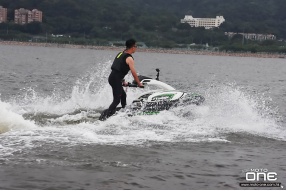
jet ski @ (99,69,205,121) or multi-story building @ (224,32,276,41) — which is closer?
jet ski @ (99,69,205,121)

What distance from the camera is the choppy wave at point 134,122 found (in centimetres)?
1028

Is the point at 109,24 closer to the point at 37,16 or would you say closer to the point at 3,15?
the point at 37,16

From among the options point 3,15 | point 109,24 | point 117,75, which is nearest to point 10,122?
point 117,75

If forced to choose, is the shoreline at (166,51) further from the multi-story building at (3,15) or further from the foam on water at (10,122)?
the foam on water at (10,122)

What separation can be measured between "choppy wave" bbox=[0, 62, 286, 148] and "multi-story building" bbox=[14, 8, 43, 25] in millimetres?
154245

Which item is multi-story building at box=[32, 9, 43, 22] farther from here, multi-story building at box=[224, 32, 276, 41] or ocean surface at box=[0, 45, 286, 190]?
ocean surface at box=[0, 45, 286, 190]

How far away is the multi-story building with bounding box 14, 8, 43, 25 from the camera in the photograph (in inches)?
6526

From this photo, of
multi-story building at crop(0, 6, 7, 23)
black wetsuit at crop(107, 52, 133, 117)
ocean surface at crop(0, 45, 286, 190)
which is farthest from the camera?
multi-story building at crop(0, 6, 7, 23)

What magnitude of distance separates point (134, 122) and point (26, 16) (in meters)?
163

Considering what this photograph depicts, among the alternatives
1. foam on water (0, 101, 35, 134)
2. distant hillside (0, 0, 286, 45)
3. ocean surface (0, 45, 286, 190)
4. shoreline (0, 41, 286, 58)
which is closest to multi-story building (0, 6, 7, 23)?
distant hillside (0, 0, 286, 45)

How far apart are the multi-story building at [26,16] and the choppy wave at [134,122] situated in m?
154

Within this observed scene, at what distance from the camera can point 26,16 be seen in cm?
16900

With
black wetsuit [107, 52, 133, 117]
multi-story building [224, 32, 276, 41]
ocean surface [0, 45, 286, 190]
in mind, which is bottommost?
ocean surface [0, 45, 286, 190]

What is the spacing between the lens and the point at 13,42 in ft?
490
